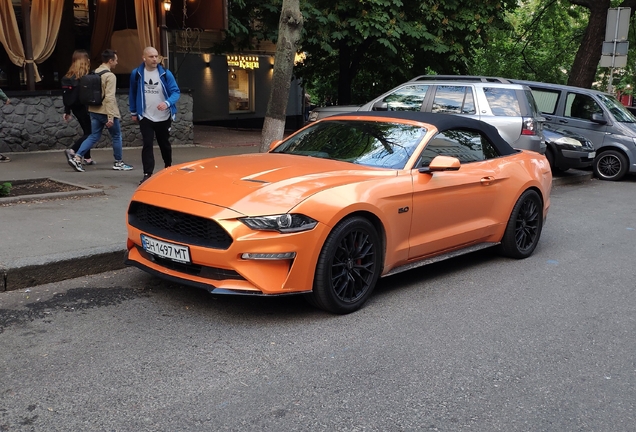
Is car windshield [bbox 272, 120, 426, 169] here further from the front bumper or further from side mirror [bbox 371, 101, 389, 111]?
side mirror [bbox 371, 101, 389, 111]

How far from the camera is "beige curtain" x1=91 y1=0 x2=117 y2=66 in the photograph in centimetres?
1728

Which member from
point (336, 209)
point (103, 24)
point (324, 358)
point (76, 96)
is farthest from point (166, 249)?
point (103, 24)

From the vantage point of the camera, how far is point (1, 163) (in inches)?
444

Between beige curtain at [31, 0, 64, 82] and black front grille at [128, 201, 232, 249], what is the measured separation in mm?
9387

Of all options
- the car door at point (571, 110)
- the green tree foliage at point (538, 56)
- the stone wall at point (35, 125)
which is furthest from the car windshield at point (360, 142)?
the green tree foliage at point (538, 56)

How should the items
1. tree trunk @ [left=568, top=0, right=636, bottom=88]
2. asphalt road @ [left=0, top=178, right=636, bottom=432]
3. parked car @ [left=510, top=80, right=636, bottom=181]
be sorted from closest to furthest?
asphalt road @ [left=0, top=178, right=636, bottom=432] → parked car @ [left=510, top=80, right=636, bottom=181] → tree trunk @ [left=568, top=0, right=636, bottom=88]

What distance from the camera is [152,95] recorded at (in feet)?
30.9

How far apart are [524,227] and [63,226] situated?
471 cm

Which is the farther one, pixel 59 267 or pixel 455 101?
pixel 455 101

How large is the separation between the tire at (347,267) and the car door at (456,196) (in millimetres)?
577

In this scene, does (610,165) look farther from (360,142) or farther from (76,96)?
(76,96)

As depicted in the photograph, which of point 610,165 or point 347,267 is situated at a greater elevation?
point 347,267

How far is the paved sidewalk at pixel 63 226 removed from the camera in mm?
5613

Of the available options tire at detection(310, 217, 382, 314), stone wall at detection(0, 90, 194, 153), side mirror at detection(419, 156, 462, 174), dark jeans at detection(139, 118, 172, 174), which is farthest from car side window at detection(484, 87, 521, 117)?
stone wall at detection(0, 90, 194, 153)
